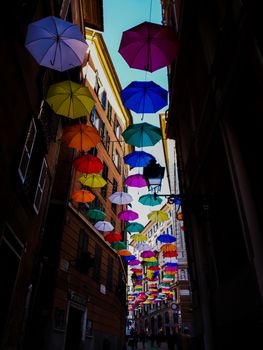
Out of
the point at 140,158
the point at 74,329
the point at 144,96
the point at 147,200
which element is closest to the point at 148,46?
the point at 144,96

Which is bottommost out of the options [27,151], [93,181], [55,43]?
[27,151]

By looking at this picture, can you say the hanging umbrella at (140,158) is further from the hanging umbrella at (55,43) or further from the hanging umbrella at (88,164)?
the hanging umbrella at (55,43)

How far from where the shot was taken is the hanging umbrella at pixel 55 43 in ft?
23.1

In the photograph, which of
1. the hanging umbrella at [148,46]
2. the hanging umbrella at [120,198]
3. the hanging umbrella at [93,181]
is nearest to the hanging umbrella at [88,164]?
the hanging umbrella at [93,181]

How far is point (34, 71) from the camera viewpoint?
27.3 ft

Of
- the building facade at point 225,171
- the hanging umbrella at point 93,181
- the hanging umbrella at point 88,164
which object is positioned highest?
the hanging umbrella at point 93,181

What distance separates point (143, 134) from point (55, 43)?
4746mm

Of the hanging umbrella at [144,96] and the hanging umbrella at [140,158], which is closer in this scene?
the hanging umbrella at [144,96]

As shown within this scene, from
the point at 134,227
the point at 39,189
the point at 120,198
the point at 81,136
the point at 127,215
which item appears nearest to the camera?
the point at 39,189

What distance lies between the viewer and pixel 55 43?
7.70 metres

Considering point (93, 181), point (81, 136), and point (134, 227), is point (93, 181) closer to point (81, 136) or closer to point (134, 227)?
point (81, 136)

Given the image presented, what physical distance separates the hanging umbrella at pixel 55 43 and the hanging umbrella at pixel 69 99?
118cm

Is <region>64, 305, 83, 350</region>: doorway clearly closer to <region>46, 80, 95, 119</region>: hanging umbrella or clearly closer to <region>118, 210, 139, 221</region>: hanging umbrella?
<region>118, 210, 139, 221</region>: hanging umbrella

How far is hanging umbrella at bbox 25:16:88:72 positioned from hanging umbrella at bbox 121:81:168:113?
2.09m
